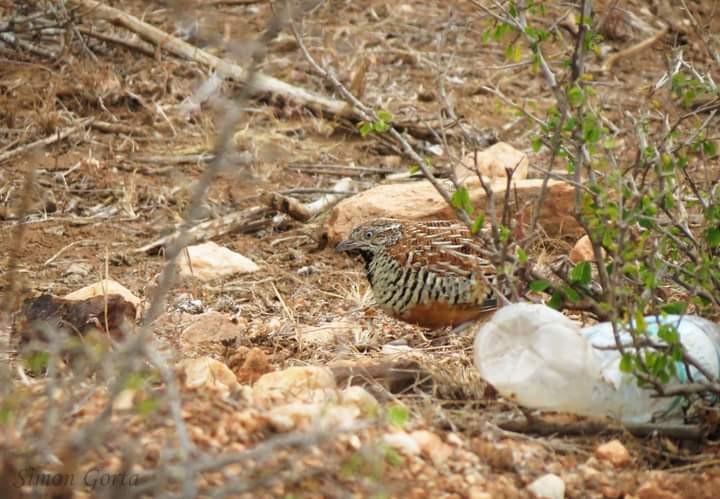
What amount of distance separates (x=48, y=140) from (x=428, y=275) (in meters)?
3.78

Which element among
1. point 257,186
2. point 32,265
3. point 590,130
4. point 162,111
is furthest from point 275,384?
point 162,111

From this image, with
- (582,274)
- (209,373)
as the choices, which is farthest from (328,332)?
(582,274)

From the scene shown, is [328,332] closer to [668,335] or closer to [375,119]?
[375,119]

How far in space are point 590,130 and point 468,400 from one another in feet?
3.73

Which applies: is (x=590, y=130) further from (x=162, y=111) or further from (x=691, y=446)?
(x=162, y=111)

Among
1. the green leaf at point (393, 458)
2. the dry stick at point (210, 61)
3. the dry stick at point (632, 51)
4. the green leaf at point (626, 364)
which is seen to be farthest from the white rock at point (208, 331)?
the dry stick at point (632, 51)

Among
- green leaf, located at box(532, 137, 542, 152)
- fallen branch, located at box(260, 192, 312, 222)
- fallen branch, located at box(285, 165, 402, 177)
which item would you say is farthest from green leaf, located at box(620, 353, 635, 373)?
fallen branch, located at box(285, 165, 402, 177)

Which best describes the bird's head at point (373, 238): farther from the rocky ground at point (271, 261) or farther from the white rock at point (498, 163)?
the white rock at point (498, 163)

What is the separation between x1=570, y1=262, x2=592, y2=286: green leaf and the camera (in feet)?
14.8

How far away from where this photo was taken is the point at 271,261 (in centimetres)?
745

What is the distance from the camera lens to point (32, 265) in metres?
7.12

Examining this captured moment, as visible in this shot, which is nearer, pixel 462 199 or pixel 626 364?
pixel 626 364

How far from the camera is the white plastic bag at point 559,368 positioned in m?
4.22

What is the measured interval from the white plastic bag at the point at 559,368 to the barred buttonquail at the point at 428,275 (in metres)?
1.29
